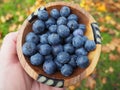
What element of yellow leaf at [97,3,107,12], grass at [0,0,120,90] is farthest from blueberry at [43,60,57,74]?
yellow leaf at [97,3,107,12]

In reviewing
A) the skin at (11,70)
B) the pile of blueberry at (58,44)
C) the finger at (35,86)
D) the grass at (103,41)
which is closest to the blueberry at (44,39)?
the pile of blueberry at (58,44)

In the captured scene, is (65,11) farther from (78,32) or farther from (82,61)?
(82,61)

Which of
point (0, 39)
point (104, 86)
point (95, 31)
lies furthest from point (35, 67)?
point (0, 39)

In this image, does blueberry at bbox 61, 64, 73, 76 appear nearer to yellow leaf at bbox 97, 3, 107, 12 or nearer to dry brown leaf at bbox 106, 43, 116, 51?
dry brown leaf at bbox 106, 43, 116, 51

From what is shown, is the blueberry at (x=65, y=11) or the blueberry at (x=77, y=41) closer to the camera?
the blueberry at (x=77, y=41)

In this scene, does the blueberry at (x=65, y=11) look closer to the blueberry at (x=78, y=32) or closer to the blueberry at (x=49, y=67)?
the blueberry at (x=78, y=32)

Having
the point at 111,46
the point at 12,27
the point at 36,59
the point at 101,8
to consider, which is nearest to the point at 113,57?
the point at 111,46
